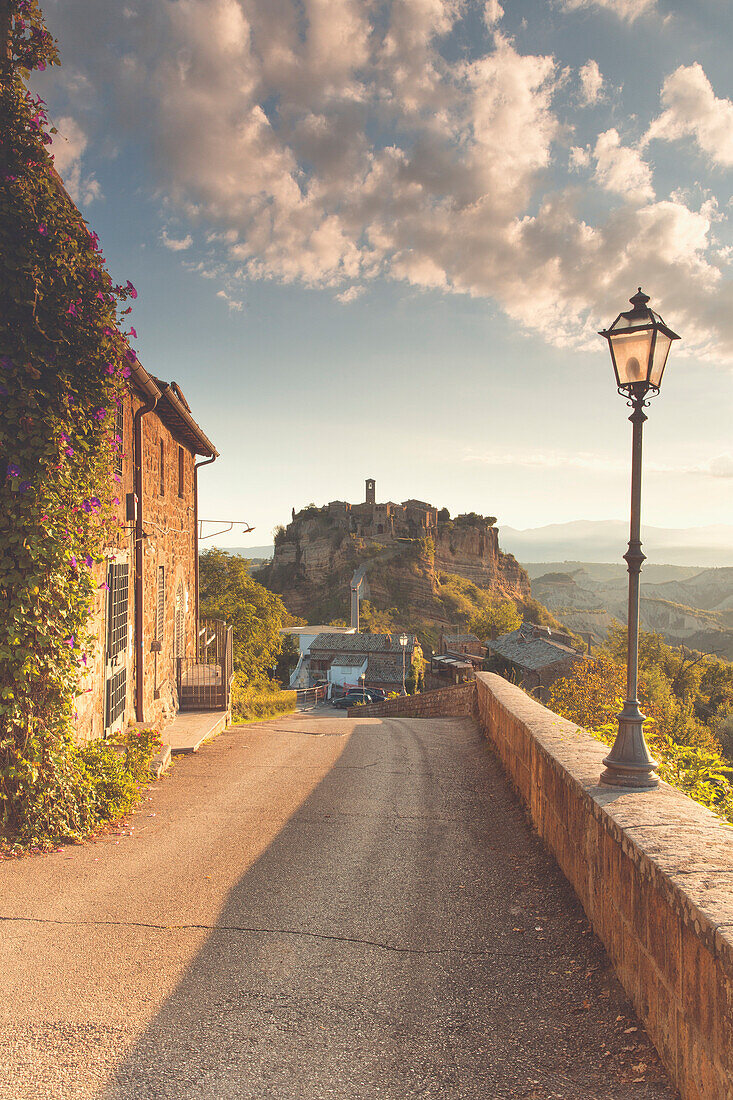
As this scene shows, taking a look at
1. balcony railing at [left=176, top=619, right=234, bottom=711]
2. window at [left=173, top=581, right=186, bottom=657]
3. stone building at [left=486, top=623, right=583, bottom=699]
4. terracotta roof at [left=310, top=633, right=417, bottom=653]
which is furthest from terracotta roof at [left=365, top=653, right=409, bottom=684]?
window at [left=173, top=581, right=186, bottom=657]

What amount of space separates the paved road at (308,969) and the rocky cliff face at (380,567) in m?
80.0

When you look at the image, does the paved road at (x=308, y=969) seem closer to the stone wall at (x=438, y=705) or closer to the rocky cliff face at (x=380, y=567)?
the stone wall at (x=438, y=705)

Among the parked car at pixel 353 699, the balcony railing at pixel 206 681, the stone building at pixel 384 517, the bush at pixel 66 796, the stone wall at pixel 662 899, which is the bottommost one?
the parked car at pixel 353 699

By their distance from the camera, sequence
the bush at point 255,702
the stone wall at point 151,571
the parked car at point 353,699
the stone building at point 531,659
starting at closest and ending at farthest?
the stone wall at point 151,571
the bush at point 255,702
the stone building at point 531,659
the parked car at point 353,699

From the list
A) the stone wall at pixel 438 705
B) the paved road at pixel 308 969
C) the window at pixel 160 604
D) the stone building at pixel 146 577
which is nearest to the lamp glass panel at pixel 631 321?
the paved road at pixel 308 969

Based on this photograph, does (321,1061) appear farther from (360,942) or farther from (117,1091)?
(360,942)

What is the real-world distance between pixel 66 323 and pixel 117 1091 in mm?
5308

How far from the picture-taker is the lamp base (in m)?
3.64

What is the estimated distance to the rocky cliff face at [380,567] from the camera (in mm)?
88875

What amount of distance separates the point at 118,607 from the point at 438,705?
1064 centimetres

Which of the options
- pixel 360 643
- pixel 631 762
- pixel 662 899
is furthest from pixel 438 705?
pixel 360 643

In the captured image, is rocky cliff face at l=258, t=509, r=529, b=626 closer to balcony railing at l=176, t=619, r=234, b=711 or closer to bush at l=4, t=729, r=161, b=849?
balcony railing at l=176, t=619, r=234, b=711

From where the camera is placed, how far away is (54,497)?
519 cm

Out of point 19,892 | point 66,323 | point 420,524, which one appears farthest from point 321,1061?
point 420,524
